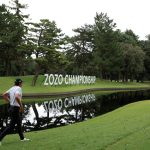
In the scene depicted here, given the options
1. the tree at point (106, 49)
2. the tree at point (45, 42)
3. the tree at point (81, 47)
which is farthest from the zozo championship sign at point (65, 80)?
the tree at point (81, 47)

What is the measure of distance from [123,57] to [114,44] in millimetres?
4428

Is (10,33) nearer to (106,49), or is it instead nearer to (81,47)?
(106,49)

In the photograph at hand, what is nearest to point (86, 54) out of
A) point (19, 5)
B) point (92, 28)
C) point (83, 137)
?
point (92, 28)

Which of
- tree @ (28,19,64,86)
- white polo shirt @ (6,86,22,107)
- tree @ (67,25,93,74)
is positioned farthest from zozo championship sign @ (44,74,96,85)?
white polo shirt @ (6,86,22,107)

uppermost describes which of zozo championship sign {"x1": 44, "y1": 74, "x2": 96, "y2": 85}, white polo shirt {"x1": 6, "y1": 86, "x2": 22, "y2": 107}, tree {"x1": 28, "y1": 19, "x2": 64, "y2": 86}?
tree {"x1": 28, "y1": 19, "x2": 64, "y2": 86}

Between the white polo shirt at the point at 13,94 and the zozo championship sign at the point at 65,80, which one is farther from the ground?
the white polo shirt at the point at 13,94

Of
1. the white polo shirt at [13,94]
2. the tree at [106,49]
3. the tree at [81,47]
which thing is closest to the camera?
the white polo shirt at [13,94]

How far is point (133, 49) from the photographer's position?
89375mm

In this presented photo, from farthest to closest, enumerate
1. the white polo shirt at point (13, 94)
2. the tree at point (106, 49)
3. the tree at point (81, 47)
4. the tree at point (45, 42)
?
the tree at point (81, 47) → the tree at point (106, 49) → the tree at point (45, 42) → the white polo shirt at point (13, 94)

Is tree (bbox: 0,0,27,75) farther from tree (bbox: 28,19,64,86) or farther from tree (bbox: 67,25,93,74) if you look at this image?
tree (bbox: 67,25,93,74)

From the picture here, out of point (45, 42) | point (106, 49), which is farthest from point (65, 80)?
point (106, 49)

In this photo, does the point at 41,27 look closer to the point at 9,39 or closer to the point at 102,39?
the point at 9,39

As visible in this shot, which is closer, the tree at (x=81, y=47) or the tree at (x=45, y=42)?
the tree at (x=45, y=42)

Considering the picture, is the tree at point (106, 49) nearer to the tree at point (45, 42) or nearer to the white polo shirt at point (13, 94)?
the tree at point (45, 42)
